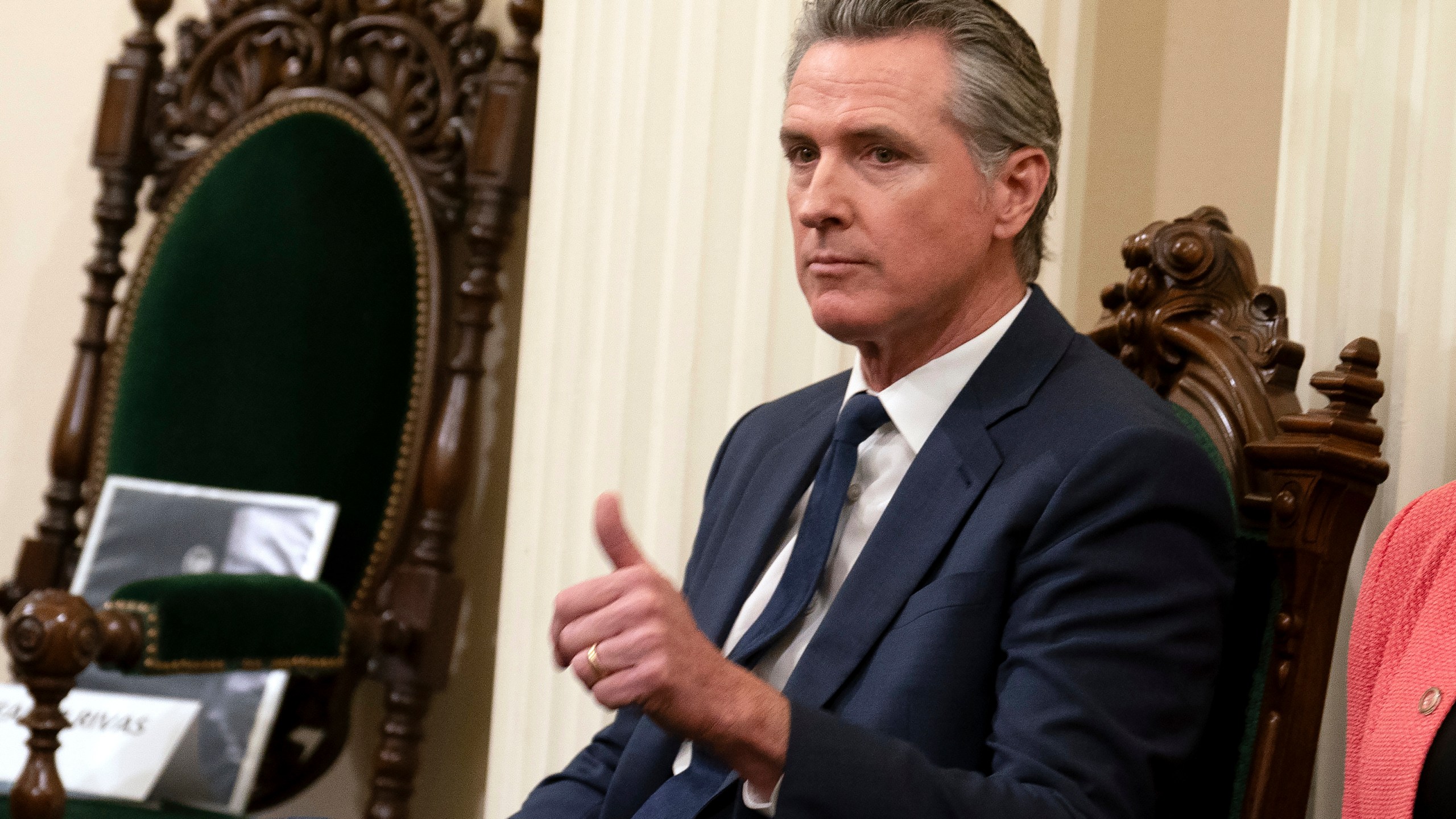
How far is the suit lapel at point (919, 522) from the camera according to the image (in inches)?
53.5

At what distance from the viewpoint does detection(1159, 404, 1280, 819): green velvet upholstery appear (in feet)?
4.53

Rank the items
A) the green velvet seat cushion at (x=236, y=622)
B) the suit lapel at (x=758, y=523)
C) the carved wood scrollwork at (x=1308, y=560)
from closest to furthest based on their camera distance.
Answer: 1. the carved wood scrollwork at (x=1308, y=560)
2. the suit lapel at (x=758, y=523)
3. the green velvet seat cushion at (x=236, y=622)

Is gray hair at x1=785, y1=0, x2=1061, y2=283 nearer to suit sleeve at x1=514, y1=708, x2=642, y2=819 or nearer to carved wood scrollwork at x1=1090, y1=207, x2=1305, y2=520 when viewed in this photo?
carved wood scrollwork at x1=1090, y1=207, x2=1305, y2=520

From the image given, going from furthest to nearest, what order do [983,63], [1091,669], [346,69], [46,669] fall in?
[346,69] < [46,669] < [983,63] < [1091,669]

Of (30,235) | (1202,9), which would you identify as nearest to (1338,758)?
(1202,9)

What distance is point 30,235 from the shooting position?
357 cm

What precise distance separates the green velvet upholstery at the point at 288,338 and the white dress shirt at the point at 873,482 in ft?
4.59

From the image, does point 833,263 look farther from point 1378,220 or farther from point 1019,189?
point 1378,220

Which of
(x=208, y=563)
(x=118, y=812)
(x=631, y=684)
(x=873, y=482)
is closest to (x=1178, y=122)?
(x=873, y=482)

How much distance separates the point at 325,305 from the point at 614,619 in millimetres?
1913

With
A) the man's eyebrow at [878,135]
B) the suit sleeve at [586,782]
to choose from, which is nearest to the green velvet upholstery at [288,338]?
the suit sleeve at [586,782]

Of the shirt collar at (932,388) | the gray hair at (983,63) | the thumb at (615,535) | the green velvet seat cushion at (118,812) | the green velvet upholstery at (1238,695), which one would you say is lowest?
the green velvet seat cushion at (118,812)

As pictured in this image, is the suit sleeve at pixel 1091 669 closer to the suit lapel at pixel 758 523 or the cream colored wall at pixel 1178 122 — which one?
the suit lapel at pixel 758 523

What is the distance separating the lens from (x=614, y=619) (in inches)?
44.8
